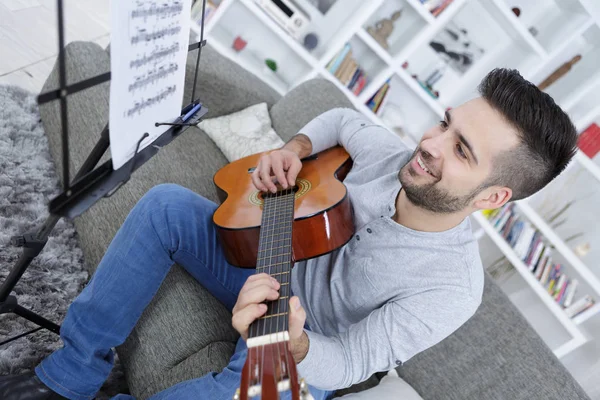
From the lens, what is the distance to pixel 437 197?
3.51ft

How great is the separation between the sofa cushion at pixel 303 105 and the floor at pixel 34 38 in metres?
1.09

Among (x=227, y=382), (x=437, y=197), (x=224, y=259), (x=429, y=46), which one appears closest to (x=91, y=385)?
(x=227, y=382)

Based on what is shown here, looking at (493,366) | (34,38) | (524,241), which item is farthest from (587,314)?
(34,38)

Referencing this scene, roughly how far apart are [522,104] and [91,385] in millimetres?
1219

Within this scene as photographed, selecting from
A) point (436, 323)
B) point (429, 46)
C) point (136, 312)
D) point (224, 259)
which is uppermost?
point (429, 46)

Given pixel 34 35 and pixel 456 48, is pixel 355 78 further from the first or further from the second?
pixel 34 35

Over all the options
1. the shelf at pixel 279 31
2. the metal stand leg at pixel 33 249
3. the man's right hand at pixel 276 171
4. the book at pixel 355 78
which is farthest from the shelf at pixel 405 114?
the metal stand leg at pixel 33 249

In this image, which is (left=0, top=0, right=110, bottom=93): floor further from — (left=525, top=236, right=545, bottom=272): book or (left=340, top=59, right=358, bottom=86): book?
(left=525, top=236, right=545, bottom=272): book

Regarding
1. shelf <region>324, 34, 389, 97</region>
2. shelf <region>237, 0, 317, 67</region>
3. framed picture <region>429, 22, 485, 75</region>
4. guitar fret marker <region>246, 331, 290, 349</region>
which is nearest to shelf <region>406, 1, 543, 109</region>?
framed picture <region>429, 22, 485, 75</region>

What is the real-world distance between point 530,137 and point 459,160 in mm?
163

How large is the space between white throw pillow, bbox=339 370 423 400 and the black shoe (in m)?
0.72

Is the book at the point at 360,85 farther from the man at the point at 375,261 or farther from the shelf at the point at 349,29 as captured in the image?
the man at the point at 375,261

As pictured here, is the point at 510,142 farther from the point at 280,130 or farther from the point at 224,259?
the point at 280,130

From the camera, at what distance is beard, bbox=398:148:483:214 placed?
1.07 meters
